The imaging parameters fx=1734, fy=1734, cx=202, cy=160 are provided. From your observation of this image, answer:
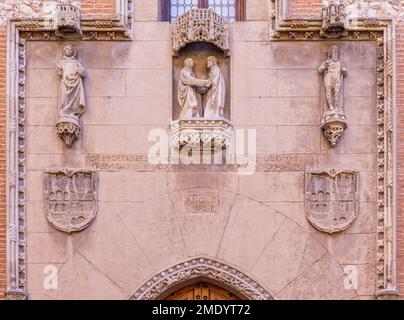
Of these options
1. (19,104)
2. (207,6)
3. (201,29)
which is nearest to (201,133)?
(201,29)

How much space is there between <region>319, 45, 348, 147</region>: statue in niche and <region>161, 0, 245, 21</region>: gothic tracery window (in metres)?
1.59

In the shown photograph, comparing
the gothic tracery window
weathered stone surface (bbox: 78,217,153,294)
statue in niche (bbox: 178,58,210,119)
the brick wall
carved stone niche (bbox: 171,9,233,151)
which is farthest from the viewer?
the gothic tracery window

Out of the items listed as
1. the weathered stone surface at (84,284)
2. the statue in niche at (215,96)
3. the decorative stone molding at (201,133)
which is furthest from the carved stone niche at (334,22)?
the weathered stone surface at (84,284)

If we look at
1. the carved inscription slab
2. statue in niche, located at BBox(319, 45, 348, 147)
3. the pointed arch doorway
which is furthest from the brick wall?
statue in niche, located at BBox(319, 45, 348, 147)

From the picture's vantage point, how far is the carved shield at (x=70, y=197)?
977 inches

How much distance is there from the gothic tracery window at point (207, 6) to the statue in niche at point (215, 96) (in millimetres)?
1035

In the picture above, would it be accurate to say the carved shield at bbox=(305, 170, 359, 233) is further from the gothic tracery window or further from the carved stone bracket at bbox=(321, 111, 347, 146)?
the gothic tracery window

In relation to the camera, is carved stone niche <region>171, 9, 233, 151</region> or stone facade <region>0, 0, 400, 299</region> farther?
carved stone niche <region>171, 9, 233, 151</region>

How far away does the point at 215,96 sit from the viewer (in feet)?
82.0

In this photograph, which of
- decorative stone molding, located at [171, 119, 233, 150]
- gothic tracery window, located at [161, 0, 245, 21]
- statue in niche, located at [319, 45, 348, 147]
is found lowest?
decorative stone molding, located at [171, 119, 233, 150]

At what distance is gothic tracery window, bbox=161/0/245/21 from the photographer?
25703mm

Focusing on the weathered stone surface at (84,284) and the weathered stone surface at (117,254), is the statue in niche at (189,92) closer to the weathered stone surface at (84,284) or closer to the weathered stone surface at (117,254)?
the weathered stone surface at (117,254)

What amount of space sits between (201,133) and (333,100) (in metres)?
1.96
